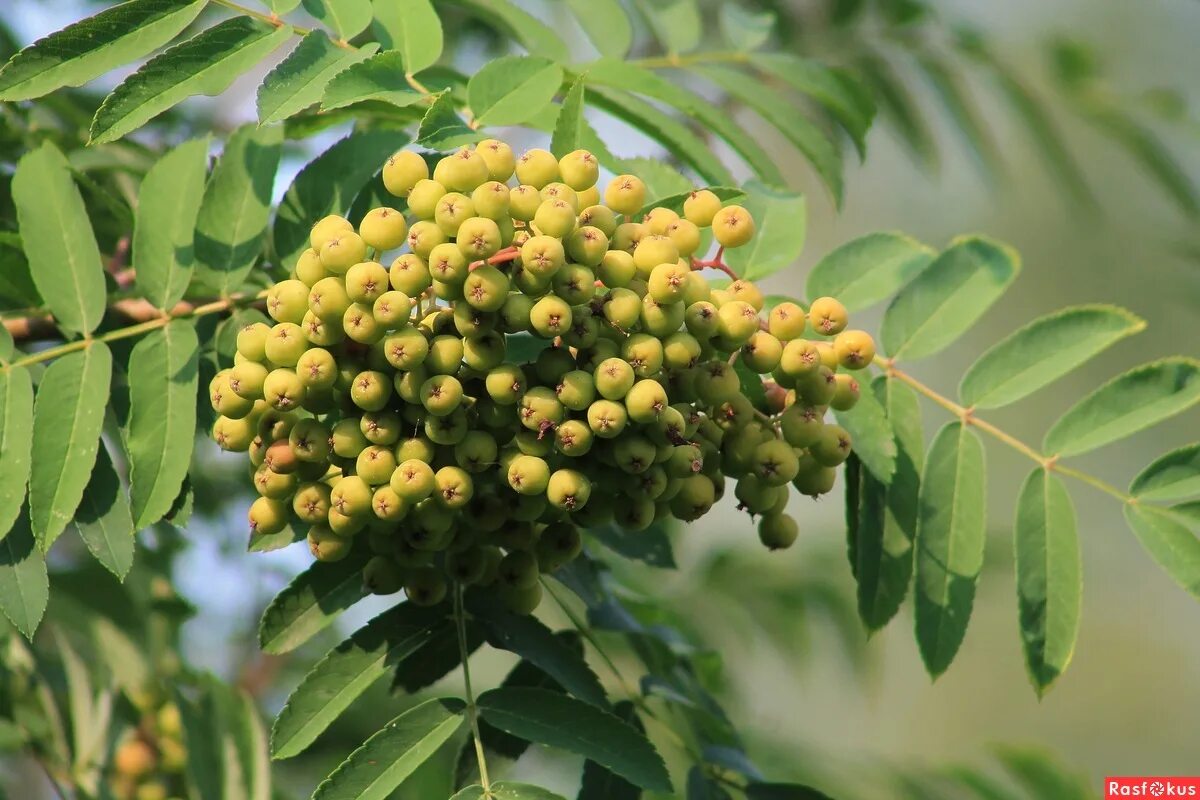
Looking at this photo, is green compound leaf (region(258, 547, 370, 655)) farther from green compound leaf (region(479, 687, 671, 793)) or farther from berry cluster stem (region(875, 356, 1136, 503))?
berry cluster stem (region(875, 356, 1136, 503))

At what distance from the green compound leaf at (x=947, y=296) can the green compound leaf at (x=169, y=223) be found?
1260 mm

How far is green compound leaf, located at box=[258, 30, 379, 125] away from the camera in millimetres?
1678

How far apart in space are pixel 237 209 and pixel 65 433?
19.0 inches

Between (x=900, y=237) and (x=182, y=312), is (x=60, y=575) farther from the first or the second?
(x=900, y=237)

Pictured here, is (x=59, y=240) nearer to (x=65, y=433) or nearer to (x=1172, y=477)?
(x=65, y=433)

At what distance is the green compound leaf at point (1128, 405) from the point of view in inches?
81.8

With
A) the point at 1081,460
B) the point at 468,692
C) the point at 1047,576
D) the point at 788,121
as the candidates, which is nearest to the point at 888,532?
the point at 1047,576

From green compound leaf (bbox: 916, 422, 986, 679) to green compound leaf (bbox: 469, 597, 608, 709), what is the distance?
558 mm

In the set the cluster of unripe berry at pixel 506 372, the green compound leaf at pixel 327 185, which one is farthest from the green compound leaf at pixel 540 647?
the green compound leaf at pixel 327 185

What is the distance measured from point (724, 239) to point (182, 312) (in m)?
0.94

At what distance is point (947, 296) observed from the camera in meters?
2.21

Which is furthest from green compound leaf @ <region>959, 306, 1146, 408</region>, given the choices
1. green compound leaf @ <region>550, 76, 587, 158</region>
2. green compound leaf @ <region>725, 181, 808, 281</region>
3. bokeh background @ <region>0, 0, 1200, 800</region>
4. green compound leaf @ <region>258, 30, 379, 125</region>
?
bokeh background @ <region>0, 0, 1200, 800</region>

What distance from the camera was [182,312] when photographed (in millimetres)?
2023

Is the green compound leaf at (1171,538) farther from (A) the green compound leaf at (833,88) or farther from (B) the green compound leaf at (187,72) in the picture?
(B) the green compound leaf at (187,72)
